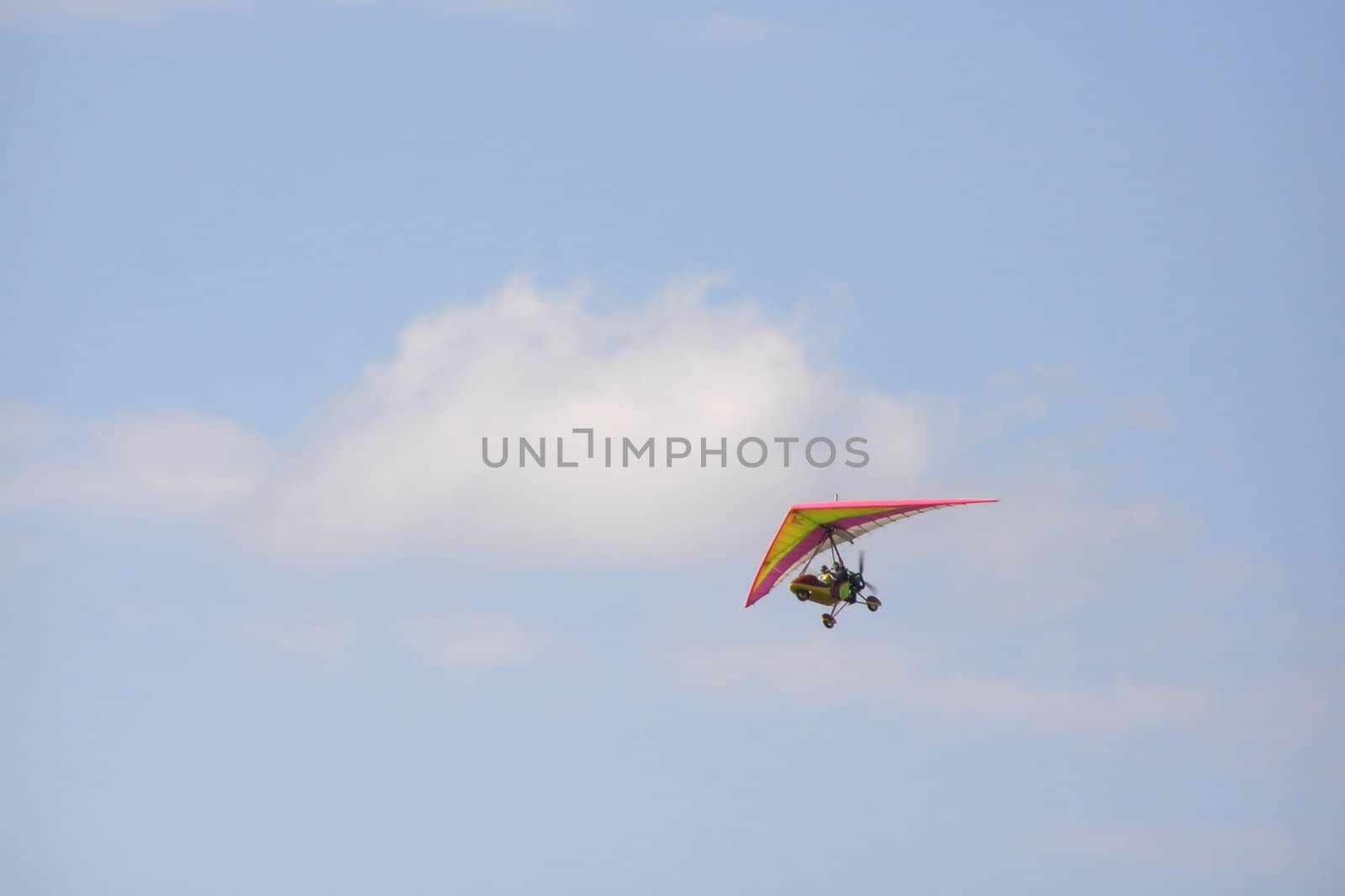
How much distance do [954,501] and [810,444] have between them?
1666 cm

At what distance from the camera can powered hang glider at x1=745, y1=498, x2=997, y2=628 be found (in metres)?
79.9

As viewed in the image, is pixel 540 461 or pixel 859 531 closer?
pixel 859 531

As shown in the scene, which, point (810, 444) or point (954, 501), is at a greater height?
point (810, 444)

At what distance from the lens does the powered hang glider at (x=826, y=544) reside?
7988cm

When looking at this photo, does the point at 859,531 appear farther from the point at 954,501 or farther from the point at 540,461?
the point at 540,461

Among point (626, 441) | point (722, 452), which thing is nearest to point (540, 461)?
point (626, 441)

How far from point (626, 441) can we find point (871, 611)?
109 feet

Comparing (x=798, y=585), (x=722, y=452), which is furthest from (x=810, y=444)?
(x=798, y=585)

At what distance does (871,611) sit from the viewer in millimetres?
79875

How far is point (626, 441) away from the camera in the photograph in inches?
4392

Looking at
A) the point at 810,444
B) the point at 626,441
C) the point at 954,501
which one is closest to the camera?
the point at 954,501

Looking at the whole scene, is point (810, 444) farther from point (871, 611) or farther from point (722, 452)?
point (871, 611)

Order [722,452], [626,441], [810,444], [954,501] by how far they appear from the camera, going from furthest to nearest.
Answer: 1. [626,441]
2. [722,452]
3. [810,444]
4. [954,501]

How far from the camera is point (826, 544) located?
8394 cm
